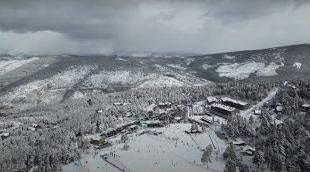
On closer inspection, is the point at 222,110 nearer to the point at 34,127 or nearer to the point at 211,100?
the point at 211,100

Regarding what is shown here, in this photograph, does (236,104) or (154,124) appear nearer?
(154,124)

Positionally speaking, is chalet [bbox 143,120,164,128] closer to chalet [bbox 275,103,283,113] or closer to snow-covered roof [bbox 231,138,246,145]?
snow-covered roof [bbox 231,138,246,145]

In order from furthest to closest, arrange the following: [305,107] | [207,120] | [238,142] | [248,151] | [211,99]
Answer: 1. [211,99]
2. [207,120]
3. [305,107]
4. [238,142]
5. [248,151]

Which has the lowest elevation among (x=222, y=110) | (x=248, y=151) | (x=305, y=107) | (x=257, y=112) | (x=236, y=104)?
(x=248, y=151)

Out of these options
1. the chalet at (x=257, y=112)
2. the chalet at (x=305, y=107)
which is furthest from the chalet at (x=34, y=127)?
the chalet at (x=305, y=107)

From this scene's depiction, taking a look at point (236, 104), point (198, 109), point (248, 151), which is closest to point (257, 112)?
point (236, 104)

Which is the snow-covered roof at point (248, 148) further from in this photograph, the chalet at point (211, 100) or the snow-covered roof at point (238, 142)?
the chalet at point (211, 100)

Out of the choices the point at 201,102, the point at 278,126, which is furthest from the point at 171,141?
the point at 201,102
